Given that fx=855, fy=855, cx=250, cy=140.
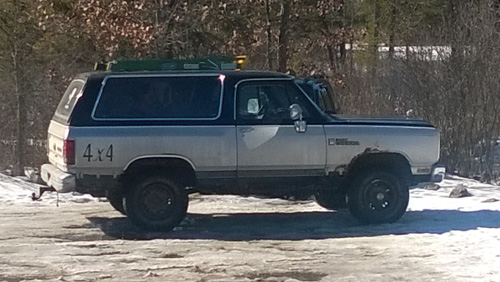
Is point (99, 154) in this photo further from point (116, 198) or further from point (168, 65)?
point (168, 65)

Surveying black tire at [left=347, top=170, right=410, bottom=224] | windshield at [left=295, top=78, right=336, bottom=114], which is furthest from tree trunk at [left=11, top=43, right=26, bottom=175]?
black tire at [left=347, top=170, right=410, bottom=224]

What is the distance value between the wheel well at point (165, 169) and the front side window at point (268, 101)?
0.98 metres

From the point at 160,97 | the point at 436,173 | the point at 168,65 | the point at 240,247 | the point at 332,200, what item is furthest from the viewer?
the point at 332,200

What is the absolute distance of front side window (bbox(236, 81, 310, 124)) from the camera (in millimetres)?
10719

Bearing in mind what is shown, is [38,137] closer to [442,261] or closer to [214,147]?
[214,147]

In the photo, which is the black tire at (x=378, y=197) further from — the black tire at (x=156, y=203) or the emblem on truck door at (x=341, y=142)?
the black tire at (x=156, y=203)

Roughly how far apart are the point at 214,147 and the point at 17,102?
10.2 meters

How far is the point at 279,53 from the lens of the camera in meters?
19.5

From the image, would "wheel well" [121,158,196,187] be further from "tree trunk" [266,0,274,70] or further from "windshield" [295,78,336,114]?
"tree trunk" [266,0,274,70]

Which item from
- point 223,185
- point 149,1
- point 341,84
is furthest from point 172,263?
point 341,84

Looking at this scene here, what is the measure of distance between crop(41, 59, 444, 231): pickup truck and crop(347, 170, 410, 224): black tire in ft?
0.05

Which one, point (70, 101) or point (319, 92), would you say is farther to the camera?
point (319, 92)

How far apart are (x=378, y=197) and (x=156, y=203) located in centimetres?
288

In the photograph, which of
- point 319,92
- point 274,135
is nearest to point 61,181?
point 274,135
